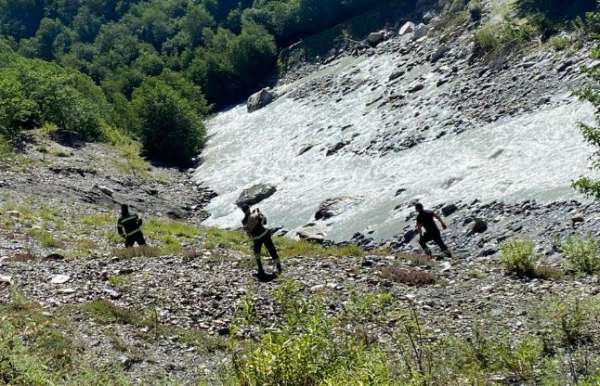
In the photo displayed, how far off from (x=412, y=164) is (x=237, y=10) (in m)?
87.6

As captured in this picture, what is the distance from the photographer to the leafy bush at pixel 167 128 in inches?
2685

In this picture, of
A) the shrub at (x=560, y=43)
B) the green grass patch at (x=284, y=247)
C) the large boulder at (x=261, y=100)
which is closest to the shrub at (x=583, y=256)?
the green grass patch at (x=284, y=247)

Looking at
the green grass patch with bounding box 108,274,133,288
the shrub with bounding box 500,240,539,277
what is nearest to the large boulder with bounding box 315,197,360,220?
the shrub with bounding box 500,240,539,277

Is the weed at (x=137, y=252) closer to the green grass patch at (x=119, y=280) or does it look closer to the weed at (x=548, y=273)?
the green grass patch at (x=119, y=280)

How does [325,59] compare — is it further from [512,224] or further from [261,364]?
[261,364]

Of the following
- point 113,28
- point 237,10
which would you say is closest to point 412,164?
point 237,10

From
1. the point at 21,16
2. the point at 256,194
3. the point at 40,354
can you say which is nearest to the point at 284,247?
the point at 40,354

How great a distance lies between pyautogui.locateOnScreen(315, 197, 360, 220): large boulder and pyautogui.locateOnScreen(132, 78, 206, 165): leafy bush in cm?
2937

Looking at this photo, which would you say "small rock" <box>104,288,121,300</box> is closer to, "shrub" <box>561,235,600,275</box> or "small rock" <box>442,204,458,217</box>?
"shrub" <box>561,235,600,275</box>

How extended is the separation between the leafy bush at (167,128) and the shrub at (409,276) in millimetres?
47069

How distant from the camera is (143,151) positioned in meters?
68.9

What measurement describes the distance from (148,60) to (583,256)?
96461 mm

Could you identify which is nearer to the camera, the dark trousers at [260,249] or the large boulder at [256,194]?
the dark trousers at [260,249]

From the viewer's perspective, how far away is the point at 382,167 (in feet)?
147
